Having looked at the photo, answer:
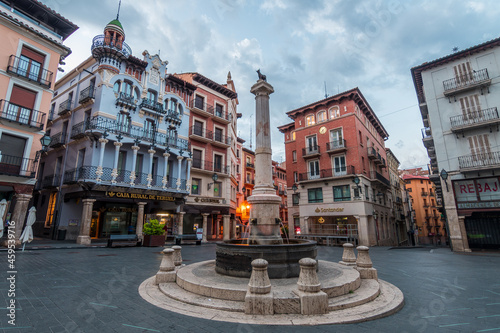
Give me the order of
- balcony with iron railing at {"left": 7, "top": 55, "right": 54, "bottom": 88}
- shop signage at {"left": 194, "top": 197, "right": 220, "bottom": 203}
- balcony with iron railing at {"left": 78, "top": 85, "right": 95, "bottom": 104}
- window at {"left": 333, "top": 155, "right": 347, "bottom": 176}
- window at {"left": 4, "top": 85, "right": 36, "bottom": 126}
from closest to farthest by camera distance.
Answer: window at {"left": 4, "top": 85, "right": 36, "bottom": 126} < balcony with iron railing at {"left": 7, "top": 55, "right": 54, "bottom": 88} < balcony with iron railing at {"left": 78, "top": 85, "right": 95, "bottom": 104} < shop signage at {"left": 194, "top": 197, "right": 220, "bottom": 203} < window at {"left": 333, "top": 155, "right": 347, "bottom": 176}

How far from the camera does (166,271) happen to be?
6488 millimetres

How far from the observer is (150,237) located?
17.7 m

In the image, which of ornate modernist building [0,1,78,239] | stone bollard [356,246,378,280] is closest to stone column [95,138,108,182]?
ornate modernist building [0,1,78,239]

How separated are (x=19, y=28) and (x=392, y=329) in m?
25.3

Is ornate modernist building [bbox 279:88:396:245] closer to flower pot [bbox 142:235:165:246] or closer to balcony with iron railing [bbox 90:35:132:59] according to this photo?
flower pot [bbox 142:235:165:246]

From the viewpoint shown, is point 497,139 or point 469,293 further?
point 497,139

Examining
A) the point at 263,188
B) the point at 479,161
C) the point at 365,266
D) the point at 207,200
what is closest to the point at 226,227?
the point at 207,200

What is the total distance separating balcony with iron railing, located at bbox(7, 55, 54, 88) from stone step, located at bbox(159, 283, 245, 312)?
19.2 metres

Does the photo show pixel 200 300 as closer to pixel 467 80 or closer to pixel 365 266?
pixel 365 266

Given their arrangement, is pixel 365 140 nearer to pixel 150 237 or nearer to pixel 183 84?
pixel 183 84

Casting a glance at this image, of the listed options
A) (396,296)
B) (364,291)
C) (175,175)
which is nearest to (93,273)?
(364,291)

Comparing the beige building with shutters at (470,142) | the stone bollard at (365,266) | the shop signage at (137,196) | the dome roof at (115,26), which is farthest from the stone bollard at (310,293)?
the dome roof at (115,26)

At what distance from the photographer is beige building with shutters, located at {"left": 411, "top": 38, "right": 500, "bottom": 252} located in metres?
17.7

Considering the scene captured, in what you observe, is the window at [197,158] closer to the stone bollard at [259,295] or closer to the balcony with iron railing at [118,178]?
the balcony with iron railing at [118,178]
